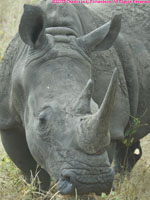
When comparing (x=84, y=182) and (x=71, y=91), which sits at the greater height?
(x=71, y=91)

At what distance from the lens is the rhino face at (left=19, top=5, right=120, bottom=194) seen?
3814mm

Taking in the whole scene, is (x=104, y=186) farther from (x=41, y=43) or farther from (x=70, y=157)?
(x=41, y=43)

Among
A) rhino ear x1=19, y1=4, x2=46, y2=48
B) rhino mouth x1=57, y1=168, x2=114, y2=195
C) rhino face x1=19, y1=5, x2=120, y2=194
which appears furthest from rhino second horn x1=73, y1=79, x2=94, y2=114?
rhino ear x1=19, y1=4, x2=46, y2=48

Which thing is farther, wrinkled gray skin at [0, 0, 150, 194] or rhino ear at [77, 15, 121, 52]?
rhino ear at [77, 15, 121, 52]

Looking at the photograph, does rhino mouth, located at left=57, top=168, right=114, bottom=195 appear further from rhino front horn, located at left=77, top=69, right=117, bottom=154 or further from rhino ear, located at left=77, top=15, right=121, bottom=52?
rhino ear, located at left=77, top=15, right=121, bottom=52

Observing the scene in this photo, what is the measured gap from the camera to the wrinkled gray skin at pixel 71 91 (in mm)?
3834

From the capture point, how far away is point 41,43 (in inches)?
182

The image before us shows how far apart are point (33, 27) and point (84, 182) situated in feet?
5.08

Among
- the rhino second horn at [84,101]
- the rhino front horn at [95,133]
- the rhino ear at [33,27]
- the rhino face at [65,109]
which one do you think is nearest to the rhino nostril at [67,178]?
the rhino face at [65,109]

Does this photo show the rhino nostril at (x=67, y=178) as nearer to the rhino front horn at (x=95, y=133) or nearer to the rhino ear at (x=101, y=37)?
the rhino front horn at (x=95, y=133)

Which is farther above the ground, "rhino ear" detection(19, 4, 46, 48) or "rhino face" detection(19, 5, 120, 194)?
"rhino ear" detection(19, 4, 46, 48)

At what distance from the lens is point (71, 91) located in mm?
4262

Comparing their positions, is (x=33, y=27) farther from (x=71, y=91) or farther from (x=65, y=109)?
(x=65, y=109)

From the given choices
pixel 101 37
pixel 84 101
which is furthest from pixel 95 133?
pixel 101 37
